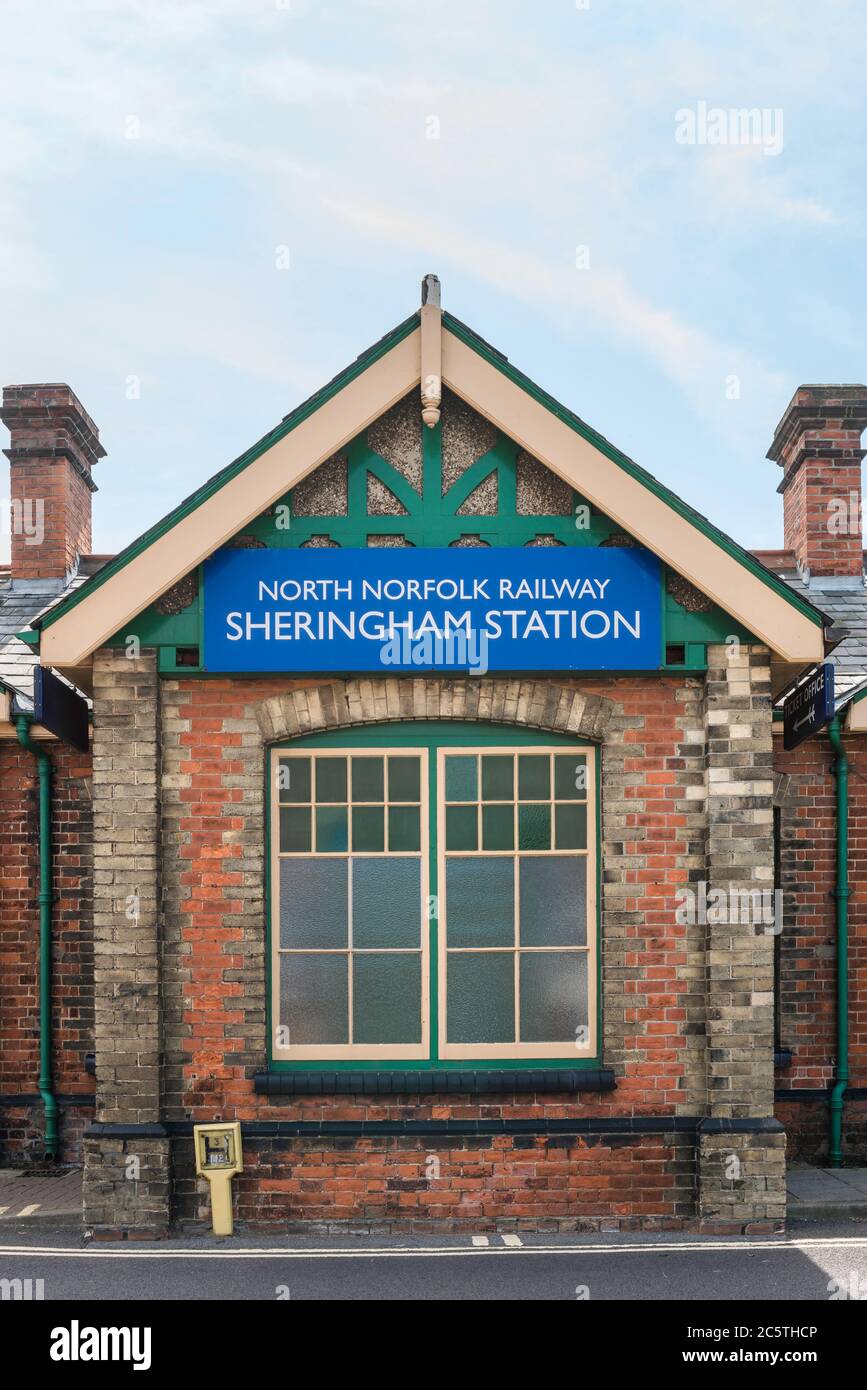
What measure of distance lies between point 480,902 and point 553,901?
1.68 feet

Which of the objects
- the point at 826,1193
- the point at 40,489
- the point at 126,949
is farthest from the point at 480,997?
the point at 40,489

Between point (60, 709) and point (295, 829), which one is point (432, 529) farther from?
point (60, 709)

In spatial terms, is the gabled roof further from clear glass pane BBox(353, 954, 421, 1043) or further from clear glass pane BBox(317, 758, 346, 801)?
clear glass pane BBox(353, 954, 421, 1043)

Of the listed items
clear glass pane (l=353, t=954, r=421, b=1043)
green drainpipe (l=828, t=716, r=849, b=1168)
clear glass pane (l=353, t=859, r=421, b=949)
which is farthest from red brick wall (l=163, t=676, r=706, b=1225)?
green drainpipe (l=828, t=716, r=849, b=1168)

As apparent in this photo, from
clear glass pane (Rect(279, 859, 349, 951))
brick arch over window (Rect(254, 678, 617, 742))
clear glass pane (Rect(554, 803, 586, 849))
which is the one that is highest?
brick arch over window (Rect(254, 678, 617, 742))

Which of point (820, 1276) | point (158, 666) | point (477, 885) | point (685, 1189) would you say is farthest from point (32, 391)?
point (820, 1276)

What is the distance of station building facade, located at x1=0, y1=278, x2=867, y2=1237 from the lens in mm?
7277

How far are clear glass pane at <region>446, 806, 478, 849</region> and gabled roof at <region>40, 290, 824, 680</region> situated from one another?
2.21 m

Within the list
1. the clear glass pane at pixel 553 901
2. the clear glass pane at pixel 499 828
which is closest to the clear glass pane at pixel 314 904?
the clear glass pane at pixel 499 828

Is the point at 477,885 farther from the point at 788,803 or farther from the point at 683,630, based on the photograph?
the point at 788,803

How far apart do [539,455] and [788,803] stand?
3.99 m

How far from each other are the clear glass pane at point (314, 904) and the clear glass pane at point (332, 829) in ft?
0.30

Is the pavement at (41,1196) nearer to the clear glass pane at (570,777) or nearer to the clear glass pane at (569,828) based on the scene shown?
the clear glass pane at (569,828)

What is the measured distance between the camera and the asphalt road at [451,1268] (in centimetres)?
621
